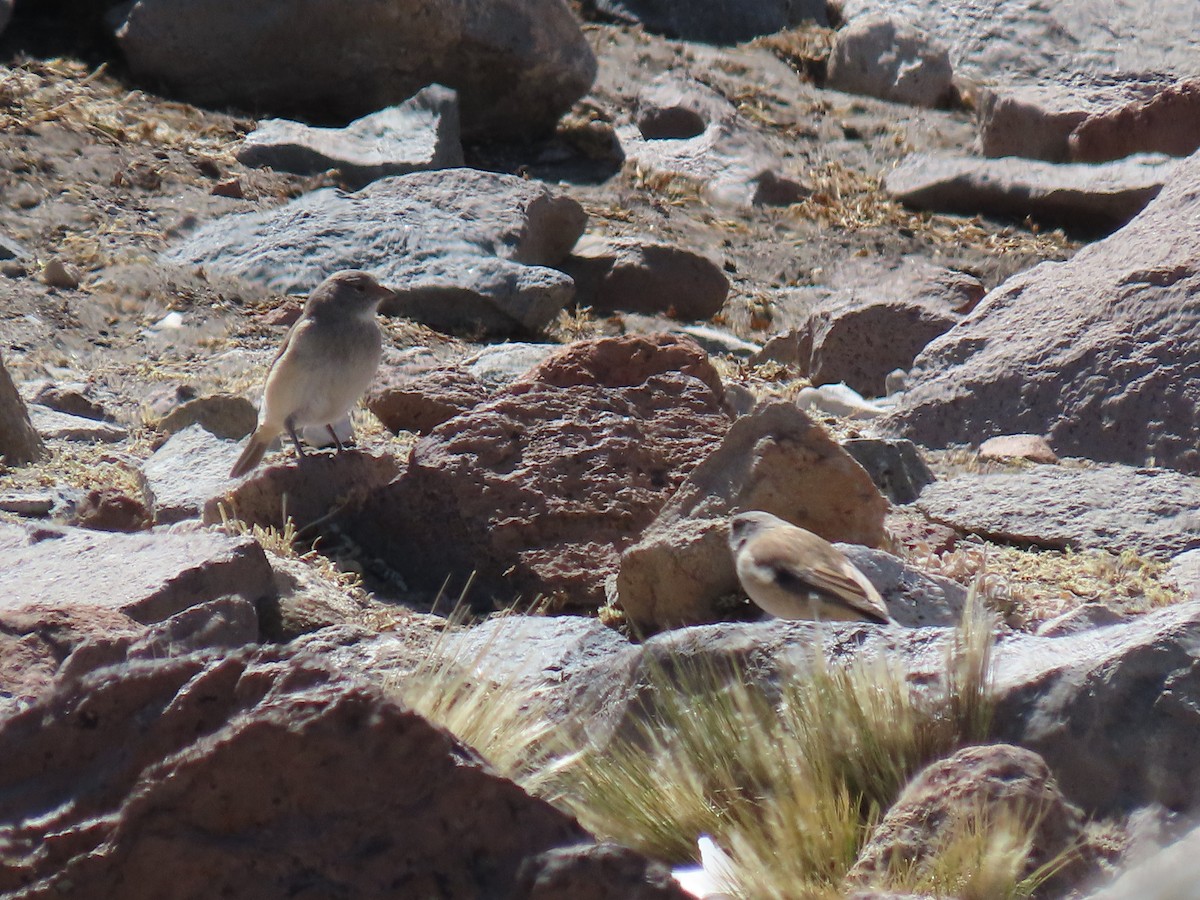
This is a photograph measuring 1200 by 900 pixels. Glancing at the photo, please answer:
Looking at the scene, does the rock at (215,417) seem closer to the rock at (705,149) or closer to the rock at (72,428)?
the rock at (72,428)

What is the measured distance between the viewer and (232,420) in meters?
7.75

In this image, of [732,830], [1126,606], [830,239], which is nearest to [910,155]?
[830,239]

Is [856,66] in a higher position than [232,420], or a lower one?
higher

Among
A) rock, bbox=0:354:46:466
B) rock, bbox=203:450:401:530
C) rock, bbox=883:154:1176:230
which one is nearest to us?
rock, bbox=203:450:401:530

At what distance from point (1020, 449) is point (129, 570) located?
441 cm

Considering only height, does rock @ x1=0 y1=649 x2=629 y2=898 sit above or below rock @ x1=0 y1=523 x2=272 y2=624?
above

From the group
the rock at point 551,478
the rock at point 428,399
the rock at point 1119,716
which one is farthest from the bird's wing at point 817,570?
the rock at point 428,399

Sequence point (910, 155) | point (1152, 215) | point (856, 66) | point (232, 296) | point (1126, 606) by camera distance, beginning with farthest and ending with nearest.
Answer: point (856, 66), point (910, 155), point (232, 296), point (1152, 215), point (1126, 606)

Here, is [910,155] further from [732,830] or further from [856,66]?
[732,830]

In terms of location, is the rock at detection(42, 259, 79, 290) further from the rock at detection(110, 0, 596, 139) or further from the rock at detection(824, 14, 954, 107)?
the rock at detection(824, 14, 954, 107)

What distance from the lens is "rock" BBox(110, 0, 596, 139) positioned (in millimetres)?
13719

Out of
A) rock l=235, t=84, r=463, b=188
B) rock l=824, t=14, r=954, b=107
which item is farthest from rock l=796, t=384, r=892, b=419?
rock l=824, t=14, r=954, b=107

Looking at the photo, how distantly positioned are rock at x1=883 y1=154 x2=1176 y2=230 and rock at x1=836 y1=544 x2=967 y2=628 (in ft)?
32.0

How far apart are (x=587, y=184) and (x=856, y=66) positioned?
517cm
